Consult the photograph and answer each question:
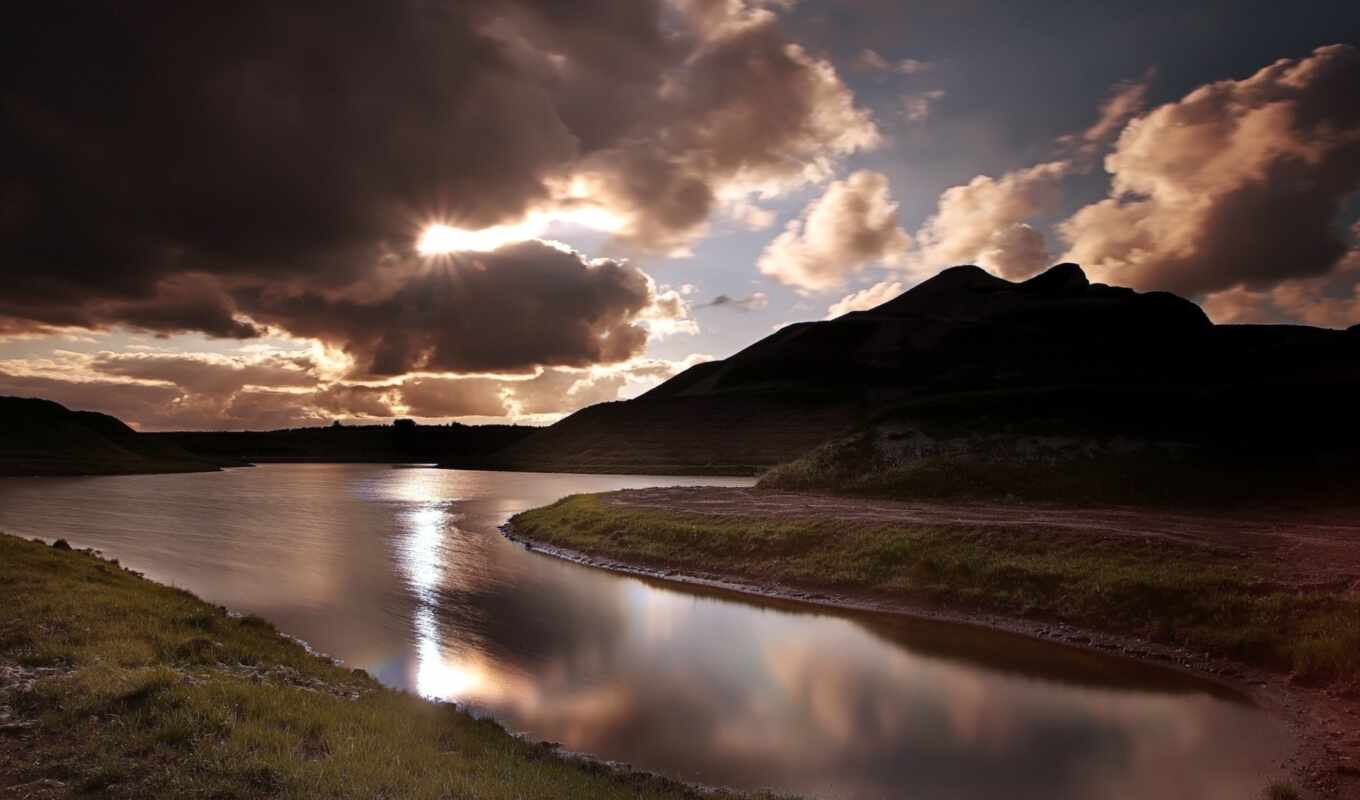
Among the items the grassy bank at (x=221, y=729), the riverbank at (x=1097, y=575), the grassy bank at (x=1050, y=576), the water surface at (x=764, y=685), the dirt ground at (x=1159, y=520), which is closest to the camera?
the grassy bank at (x=221, y=729)

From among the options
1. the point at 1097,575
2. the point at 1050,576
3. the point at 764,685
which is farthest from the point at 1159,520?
the point at 764,685

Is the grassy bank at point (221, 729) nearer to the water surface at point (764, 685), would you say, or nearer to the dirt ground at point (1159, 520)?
the water surface at point (764, 685)

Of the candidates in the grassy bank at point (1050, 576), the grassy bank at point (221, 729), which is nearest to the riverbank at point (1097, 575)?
the grassy bank at point (1050, 576)

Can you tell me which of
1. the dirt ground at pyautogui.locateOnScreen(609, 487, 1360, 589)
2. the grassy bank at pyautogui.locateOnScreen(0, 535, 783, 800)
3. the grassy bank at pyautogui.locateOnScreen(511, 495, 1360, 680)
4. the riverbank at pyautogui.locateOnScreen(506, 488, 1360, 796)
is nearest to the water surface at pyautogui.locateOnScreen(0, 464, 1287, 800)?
the riverbank at pyautogui.locateOnScreen(506, 488, 1360, 796)

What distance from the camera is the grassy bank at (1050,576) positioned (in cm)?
2636

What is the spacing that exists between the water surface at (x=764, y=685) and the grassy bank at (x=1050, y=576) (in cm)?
354

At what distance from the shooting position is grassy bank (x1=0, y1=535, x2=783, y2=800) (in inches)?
468

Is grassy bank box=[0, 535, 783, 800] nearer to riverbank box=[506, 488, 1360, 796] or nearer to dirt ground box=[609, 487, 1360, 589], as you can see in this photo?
riverbank box=[506, 488, 1360, 796]

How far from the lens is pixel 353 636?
102 feet

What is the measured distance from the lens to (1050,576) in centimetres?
3447

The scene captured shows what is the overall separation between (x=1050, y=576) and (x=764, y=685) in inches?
711

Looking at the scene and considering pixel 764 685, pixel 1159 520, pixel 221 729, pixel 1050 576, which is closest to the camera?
pixel 221 729

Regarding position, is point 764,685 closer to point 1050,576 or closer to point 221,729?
point 221,729

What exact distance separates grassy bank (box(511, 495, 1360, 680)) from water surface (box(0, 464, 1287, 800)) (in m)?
3.54
